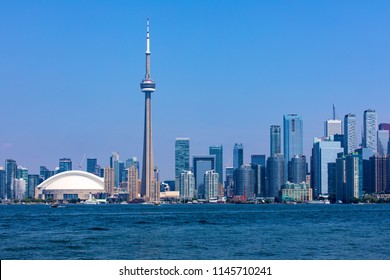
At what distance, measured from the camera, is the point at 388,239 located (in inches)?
2051

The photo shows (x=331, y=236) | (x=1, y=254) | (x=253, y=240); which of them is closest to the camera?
(x=1, y=254)

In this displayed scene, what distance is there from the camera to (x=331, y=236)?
2165 inches

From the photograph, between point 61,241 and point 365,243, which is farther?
point 61,241
